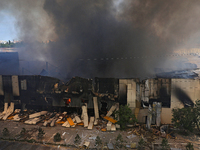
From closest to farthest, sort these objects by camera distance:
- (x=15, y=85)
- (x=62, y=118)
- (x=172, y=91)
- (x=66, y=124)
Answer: (x=172, y=91) → (x=66, y=124) → (x=62, y=118) → (x=15, y=85)

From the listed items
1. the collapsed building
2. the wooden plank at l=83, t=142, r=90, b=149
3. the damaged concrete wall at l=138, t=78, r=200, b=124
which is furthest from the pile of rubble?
the damaged concrete wall at l=138, t=78, r=200, b=124

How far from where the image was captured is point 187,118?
9047 mm

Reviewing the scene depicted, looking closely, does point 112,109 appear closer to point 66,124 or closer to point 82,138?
point 82,138

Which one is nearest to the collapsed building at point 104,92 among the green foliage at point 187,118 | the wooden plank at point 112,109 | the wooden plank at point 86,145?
the wooden plank at point 112,109

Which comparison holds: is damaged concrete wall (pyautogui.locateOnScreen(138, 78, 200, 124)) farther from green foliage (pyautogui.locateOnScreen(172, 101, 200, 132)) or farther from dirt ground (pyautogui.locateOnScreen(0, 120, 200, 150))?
dirt ground (pyautogui.locateOnScreen(0, 120, 200, 150))

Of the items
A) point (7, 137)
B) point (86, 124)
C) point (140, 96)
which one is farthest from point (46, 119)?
point (140, 96)

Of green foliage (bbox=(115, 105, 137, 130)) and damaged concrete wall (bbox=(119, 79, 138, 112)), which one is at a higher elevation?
damaged concrete wall (bbox=(119, 79, 138, 112))

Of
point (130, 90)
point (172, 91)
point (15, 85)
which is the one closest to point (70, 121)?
point (130, 90)

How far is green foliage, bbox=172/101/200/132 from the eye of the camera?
29.6 ft

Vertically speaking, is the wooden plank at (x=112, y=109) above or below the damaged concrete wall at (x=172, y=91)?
below

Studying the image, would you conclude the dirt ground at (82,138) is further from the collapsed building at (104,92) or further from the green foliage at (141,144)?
the collapsed building at (104,92)

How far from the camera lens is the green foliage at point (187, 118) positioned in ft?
29.6

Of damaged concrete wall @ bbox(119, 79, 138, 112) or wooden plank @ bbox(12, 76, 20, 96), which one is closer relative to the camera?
damaged concrete wall @ bbox(119, 79, 138, 112)

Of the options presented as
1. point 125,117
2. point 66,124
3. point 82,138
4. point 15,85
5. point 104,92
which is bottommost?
point 82,138
